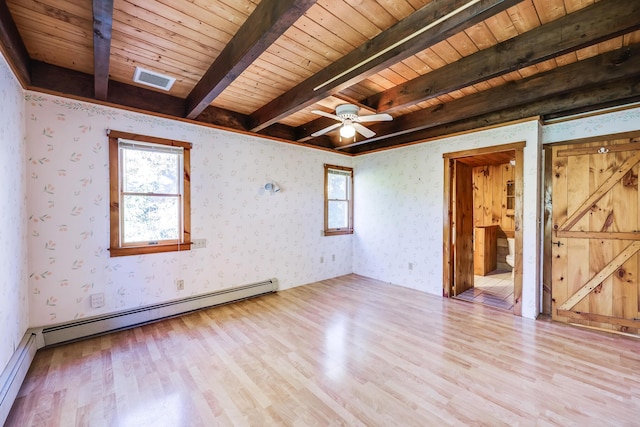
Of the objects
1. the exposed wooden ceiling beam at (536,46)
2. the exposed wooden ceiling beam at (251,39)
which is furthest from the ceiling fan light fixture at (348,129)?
the exposed wooden ceiling beam at (251,39)

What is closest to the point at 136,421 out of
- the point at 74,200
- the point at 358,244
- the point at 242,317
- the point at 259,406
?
the point at 259,406

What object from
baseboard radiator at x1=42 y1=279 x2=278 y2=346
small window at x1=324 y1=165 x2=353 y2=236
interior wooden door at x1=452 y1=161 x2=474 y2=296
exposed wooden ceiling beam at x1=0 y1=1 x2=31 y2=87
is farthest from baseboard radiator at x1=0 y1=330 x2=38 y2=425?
interior wooden door at x1=452 y1=161 x2=474 y2=296

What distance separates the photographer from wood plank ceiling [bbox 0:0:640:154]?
5.74 feet

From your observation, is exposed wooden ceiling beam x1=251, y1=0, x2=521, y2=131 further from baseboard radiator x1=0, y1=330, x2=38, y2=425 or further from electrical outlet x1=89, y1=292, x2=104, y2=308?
baseboard radiator x1=0, y1=330, x2=38, y2=425

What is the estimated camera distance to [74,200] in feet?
9.04

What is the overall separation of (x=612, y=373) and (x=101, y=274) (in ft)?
15.9

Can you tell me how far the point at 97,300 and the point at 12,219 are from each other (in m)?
1.17

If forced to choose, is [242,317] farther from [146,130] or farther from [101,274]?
[146,130]

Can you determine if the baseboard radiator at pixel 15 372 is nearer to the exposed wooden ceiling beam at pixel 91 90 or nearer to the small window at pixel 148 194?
the small window at pixel 148 194

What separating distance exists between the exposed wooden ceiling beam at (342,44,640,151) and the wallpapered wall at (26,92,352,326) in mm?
Result: 2098

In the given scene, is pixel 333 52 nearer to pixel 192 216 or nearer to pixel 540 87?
pixel 540 87

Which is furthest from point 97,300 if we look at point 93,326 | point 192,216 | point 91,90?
point 91,90

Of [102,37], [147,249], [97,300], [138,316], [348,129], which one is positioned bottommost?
[138,316]

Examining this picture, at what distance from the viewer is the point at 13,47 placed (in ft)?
6.39
